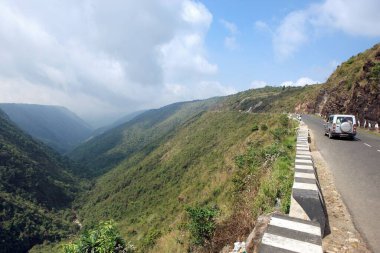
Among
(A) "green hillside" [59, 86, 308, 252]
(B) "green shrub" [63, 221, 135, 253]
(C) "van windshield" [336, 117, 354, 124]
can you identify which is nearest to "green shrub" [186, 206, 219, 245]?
(A) "green hillside" [59, 86, 308, 252]

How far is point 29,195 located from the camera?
132 m

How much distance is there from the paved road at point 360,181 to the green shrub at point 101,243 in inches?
308

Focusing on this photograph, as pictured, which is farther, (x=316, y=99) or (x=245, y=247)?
(x=316, y=99)

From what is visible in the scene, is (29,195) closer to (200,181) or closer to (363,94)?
(200,181)

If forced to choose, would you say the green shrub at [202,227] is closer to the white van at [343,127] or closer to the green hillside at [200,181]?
the green hillside at [200,181]

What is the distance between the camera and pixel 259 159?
17.8 m

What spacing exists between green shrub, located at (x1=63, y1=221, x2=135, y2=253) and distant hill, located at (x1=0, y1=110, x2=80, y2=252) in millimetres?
110240

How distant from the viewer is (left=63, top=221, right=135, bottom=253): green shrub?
10.4 m

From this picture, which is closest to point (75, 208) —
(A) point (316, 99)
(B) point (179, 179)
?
(B) point (179, 179)

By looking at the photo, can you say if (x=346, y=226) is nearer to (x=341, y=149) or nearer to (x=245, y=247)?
(x=245, y=247)

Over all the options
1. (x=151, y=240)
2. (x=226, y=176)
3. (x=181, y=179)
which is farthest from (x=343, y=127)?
(x=181, y=179)

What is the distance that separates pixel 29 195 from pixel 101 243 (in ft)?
468

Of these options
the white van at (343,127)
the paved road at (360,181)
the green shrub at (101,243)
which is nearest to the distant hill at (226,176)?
the paved road at (360,181)

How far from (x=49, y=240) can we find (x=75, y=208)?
35483 millimetres
